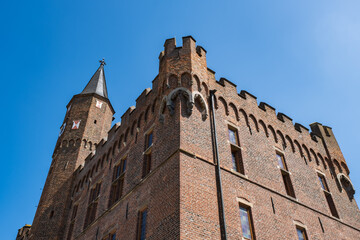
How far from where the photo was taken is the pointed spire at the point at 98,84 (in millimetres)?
30802

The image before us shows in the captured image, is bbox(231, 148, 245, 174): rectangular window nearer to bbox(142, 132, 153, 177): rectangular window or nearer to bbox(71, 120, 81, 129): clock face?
bbox(142, 132, 153, 177): rectangular window

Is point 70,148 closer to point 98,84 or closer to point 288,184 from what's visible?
point 98,84

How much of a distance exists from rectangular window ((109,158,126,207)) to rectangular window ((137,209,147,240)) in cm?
335

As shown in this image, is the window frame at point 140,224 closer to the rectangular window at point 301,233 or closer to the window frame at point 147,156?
the window frame at point 147,156

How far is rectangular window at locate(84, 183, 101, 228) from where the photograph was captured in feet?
59.1

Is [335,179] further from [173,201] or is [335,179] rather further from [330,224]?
[173,201]

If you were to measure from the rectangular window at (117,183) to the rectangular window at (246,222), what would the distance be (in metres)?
6.66

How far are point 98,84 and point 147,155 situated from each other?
19.7 m

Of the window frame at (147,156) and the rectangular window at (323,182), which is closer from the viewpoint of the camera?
the window frame at (147,156)

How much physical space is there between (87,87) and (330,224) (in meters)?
25.5

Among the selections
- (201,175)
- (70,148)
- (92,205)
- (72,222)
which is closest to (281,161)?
(201,175)

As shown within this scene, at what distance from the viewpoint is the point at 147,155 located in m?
14.8

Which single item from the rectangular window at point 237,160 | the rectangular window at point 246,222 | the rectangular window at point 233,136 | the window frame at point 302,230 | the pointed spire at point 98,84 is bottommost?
the rectangular window at point 246,222

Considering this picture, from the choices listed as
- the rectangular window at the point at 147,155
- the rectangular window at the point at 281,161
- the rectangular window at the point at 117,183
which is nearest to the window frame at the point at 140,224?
the rectangular window at the point at 147,155
